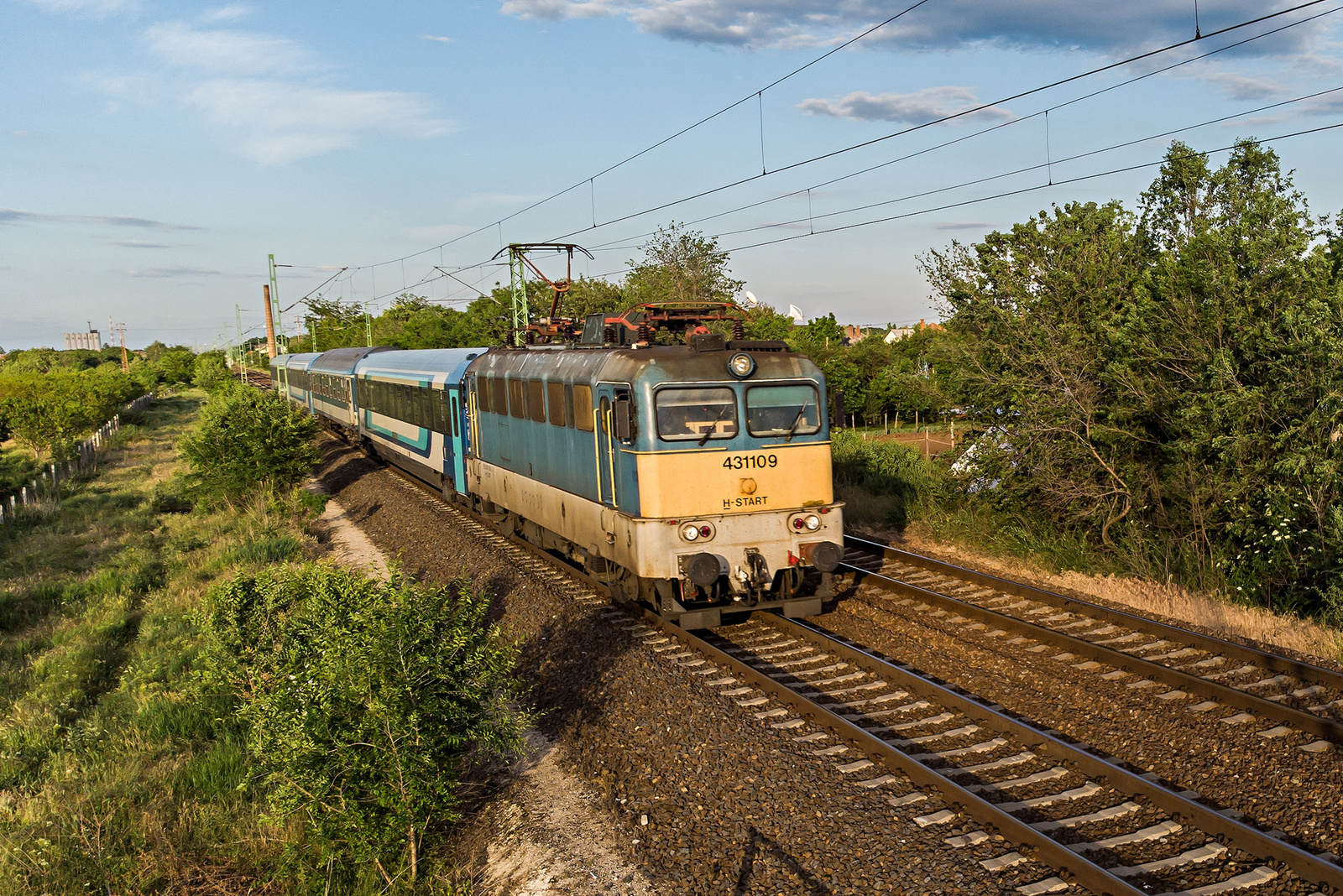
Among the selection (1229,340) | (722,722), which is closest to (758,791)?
(722,722)

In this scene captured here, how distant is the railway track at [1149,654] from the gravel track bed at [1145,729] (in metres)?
0.12

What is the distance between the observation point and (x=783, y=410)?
9.98 m

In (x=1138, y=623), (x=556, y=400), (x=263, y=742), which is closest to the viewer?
(x=263, y=742)

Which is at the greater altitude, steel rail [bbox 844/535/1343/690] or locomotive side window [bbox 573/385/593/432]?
locomotive side window [bbox 573/385/593/432]

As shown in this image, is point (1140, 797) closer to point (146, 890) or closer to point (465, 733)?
point (465, 733)

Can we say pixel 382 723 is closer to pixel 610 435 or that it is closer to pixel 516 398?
pixel 610 435

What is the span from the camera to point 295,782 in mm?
5797

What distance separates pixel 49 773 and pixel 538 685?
13.5ft

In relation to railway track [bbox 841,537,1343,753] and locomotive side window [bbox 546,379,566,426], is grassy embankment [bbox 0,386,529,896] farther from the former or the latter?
railway track [bbox 841,537,1343,753]

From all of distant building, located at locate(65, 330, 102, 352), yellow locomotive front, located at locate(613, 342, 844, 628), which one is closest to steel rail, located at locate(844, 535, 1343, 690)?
yellow locomotive front, located at locate(613, 342, 844, 628)

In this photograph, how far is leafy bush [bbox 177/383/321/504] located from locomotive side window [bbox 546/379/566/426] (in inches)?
458

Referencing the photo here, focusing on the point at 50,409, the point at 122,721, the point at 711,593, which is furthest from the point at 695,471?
the point at 50,409

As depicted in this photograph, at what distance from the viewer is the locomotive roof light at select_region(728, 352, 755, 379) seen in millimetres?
9781

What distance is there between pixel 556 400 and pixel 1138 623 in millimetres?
7005
